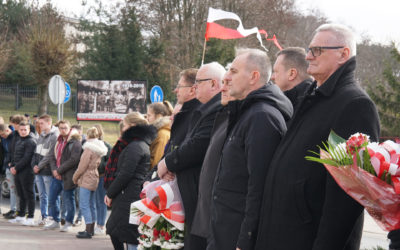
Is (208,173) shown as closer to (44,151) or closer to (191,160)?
(191,160)

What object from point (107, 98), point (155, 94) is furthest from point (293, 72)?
point (107, 98)

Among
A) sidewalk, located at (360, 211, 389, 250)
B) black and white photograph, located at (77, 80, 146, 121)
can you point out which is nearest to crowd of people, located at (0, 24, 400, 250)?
sidewalk, located at (360, 211, 389, 250)

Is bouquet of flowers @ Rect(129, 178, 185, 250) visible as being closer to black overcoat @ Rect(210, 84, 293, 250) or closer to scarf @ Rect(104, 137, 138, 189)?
black overcoat @ Rect(210, 84, 293, 250)

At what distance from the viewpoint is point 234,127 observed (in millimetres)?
4152

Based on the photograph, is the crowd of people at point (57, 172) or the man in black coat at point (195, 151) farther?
the crowd of people at point (57, 172)

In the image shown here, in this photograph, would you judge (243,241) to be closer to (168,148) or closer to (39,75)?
(168,148)

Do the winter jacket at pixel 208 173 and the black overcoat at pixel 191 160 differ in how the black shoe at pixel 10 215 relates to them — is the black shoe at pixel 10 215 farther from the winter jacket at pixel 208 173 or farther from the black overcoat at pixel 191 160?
the winter jacket at pixel 208 173

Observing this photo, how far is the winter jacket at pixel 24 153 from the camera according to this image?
11617 mm

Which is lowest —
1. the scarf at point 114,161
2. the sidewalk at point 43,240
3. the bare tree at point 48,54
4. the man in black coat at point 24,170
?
the sidewalk at point 43,240

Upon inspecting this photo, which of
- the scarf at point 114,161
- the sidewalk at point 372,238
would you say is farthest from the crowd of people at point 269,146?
the sidewalk at point 372,238

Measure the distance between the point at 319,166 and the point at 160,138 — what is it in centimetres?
462

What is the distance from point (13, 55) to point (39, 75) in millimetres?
8666

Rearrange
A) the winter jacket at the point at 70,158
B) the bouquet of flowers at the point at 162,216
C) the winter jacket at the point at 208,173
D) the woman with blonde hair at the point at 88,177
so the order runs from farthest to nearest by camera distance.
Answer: the winter jacket at the point at 70,158 < the woman with blonde hair at the point at 88,177 < the bouquet of flowers at the point at 162,216 < the winter jacket at the point at 208,173

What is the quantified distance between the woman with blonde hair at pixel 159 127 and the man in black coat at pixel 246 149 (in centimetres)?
340
